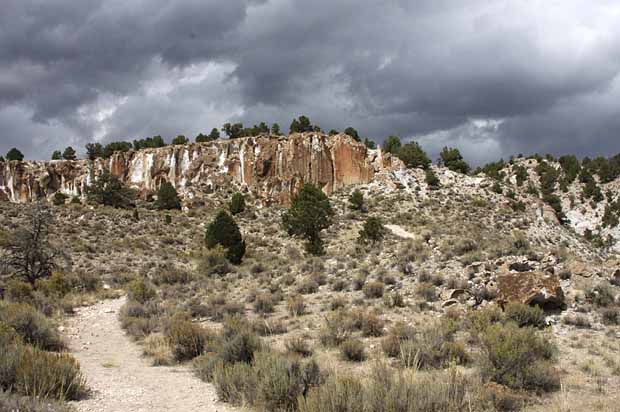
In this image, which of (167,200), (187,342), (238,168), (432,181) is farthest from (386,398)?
(238,168)

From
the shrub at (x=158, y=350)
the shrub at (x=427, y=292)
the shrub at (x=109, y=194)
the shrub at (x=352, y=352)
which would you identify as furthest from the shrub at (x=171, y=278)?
the shrub at (x=109, y=194)

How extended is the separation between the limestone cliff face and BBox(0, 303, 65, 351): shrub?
176ft

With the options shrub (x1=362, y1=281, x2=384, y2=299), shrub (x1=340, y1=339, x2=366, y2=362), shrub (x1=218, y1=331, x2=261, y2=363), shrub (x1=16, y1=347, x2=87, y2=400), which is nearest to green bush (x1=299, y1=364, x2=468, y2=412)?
shrub (x1=218, y1=331, x2=261, y2=363)

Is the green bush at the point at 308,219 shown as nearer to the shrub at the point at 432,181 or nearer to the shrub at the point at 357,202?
the shrub at the point at 357,202

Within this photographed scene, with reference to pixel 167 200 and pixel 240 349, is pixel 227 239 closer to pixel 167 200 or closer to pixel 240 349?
pixel 240 349

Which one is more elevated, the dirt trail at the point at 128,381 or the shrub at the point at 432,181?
the shrub at the point at 432,181

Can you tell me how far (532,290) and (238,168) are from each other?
59.9 meters

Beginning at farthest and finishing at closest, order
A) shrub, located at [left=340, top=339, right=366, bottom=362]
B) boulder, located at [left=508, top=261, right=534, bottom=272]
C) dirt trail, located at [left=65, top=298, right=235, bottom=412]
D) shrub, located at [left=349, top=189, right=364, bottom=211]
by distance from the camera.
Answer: shrub, located at [left=349, top=189, right=364, bottom=211] < boulder, located at [left=508, top=261, right=534, bottom=272] < shrub, located at [left=340, top=339, right=366, bottom=362] < dirt trail, located at [left=65, top=298, right=235, bottom=412]

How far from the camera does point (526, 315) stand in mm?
10188

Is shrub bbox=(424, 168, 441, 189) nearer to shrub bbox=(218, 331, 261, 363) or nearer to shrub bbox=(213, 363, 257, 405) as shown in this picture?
shrub bbox=(218, 331, 261, 363)

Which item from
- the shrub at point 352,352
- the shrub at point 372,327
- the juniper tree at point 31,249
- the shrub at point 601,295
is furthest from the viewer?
the juniper tree at point 31,249

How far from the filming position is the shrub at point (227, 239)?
29.4 meters

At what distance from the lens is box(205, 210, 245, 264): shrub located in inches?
1157

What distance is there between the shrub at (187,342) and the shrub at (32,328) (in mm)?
3048
